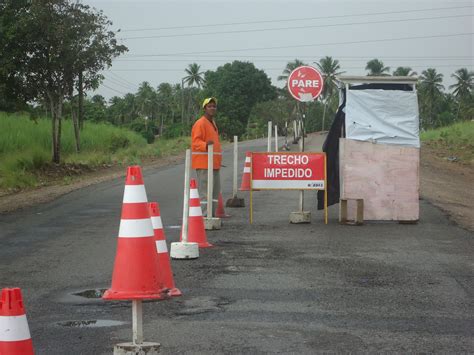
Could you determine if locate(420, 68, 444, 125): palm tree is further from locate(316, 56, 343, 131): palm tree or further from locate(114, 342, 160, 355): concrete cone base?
locate(114, 342, 160, 355): concrete cone base

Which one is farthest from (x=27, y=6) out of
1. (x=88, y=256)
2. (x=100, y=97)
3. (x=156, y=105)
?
(x=156, y=105)

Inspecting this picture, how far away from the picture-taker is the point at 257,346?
562 cm

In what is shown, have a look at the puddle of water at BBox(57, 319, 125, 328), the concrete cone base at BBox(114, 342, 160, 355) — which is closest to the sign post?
the puddle of water at BBox(57, 319, 125, 328)

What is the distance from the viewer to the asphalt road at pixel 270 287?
19.3 ft

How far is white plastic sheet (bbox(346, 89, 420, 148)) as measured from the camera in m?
13.5

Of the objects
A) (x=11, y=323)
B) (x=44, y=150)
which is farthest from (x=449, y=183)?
(x=11, y=323)

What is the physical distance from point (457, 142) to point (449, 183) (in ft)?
61.2

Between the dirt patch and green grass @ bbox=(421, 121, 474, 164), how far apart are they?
38 cm

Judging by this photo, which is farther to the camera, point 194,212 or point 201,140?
point 201,140

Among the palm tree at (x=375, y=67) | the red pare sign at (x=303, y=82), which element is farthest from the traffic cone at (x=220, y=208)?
the palm tree at (x=375, y=67)

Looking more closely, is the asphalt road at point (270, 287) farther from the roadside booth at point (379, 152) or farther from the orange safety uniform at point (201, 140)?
the orange safety uniform at point (201, 140)

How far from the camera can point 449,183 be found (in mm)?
25031

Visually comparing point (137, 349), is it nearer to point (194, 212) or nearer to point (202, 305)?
point (202, 305)

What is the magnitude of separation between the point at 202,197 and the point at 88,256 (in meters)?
3.61
